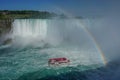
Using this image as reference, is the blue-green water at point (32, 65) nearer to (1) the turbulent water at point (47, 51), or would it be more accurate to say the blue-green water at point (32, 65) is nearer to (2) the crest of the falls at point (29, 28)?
(1) the turbulent water at point (47, 51)

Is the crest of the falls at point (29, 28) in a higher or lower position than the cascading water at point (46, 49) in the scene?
higher

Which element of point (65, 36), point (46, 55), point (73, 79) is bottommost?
point (73, 79)

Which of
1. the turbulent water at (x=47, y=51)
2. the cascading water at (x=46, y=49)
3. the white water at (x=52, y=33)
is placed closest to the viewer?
the turbulent water at (x=47, y=51)

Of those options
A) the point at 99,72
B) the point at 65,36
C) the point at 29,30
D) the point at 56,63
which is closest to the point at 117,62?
the point at 99,72

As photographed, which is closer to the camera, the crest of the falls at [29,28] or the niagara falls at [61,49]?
the niagara falls at [61,49]

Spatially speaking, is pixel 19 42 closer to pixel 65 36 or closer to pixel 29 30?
pixel 29 30

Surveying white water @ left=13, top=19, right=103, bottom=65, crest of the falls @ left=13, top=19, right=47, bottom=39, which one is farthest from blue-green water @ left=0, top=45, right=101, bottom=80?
crest of the falls @ left=13, top=19, right=47, bottom=39

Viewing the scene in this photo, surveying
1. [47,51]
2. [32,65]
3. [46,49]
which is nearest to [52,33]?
[46,49]

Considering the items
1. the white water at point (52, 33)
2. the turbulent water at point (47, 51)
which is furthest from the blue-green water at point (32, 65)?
the white water at point (52, 33)
